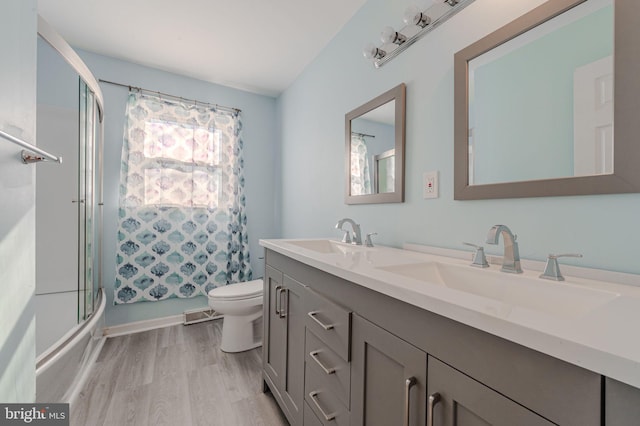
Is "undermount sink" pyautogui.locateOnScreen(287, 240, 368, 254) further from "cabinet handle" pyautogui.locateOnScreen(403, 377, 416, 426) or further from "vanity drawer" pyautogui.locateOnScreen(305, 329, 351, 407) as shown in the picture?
"cabinet handle" pyautogui.locateOnScreen(403, 377, 416, 426)

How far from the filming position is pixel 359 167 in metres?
1.71

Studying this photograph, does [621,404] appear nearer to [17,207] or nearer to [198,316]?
[17,207]

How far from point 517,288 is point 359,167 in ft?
3.66

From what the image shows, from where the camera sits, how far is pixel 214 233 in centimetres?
267

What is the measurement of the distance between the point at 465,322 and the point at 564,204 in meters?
0.62

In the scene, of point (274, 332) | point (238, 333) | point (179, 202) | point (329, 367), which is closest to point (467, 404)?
point (329, 367)

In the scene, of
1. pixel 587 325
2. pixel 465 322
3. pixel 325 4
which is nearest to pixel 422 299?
pixel 465 322

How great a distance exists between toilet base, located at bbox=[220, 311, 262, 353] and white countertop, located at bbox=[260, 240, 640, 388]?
1543 mm

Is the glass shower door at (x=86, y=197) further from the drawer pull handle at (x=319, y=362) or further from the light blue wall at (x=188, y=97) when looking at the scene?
the drawer pull handle at (x=319, y=362)

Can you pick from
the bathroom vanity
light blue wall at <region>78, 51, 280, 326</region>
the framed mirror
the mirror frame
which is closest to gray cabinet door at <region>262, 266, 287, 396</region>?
the bathroom vanity

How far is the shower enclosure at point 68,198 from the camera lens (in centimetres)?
190

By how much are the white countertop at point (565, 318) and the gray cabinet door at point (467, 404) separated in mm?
113

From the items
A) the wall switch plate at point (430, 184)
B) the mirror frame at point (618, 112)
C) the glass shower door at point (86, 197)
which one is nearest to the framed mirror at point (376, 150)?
the wall switch plate at point (430, 184)

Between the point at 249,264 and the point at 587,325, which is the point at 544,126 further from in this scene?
Result: the point at 249,264
